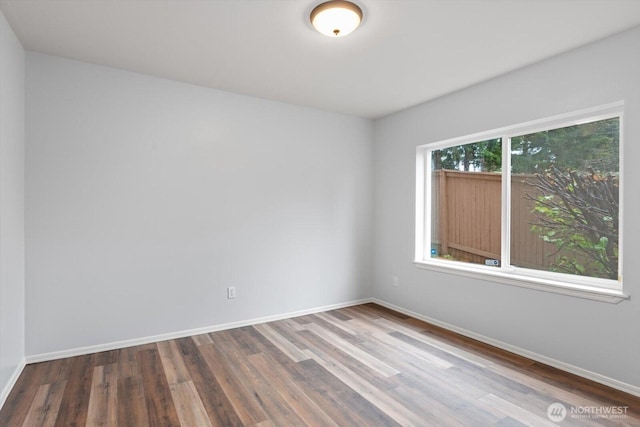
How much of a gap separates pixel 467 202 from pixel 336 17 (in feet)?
8.03

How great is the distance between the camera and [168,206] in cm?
326

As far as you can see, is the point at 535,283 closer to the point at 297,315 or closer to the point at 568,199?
the point at 568,199

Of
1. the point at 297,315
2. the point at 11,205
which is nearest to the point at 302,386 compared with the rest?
the point at 297,315

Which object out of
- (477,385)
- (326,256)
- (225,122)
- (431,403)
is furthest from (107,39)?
(477,385)

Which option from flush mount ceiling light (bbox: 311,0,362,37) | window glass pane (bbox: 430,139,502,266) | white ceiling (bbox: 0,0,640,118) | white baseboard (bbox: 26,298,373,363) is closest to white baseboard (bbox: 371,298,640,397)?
window glass pane (bbox: 430,139,502,266)

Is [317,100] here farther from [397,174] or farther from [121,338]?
[121,338]

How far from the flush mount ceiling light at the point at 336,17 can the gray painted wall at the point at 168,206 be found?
5.51 feet

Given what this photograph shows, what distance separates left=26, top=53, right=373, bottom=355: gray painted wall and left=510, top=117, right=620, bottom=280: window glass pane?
200 centimetres

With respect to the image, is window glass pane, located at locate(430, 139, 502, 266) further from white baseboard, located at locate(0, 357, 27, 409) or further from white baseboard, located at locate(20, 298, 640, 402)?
white baseboard, located at locate(0, 357, 27, 409)

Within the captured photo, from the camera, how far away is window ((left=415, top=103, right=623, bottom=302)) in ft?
8.51

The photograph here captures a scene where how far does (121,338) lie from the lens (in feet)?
9.98

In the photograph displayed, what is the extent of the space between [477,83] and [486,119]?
0.37 metres

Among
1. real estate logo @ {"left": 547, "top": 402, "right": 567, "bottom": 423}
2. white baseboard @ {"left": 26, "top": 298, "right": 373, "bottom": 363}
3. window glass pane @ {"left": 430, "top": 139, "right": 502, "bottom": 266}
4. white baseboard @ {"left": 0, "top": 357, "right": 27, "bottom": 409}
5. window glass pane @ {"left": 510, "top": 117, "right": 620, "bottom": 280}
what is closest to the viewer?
real estate logo @ {"left": 547, "top": 402, "right": 567, "bottom": 423}

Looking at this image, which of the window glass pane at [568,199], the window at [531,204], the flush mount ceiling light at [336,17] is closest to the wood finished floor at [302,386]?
the window at [531,204]
